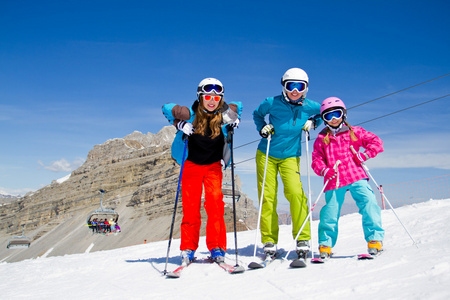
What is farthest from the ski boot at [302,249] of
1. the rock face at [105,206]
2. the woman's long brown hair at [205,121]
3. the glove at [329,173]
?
the rock face at [105,206]

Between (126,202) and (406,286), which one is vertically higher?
(126,202)

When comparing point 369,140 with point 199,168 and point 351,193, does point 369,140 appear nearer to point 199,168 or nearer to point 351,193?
point 351,193

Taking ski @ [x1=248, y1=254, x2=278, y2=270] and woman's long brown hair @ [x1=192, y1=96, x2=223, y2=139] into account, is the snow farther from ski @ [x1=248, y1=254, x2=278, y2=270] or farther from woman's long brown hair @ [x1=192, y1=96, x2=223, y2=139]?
woman's long brown hair @ [x1=192, y1=96, x2=223, y2=139]

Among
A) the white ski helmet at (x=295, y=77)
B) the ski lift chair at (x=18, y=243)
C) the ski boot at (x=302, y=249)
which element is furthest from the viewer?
the ski lift chair at (x=18, y=243)

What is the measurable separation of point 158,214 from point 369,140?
51119mm

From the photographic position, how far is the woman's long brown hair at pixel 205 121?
470 cm

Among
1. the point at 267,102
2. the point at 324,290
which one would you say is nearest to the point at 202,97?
the point at 267,102

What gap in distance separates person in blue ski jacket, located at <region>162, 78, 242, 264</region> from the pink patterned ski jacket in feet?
4.00

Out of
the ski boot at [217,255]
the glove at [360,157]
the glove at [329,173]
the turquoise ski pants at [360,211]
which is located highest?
the glove at [360,157]

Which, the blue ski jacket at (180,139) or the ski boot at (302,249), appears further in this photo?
the blue ski jacket at (180,139)

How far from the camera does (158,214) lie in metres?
52.8

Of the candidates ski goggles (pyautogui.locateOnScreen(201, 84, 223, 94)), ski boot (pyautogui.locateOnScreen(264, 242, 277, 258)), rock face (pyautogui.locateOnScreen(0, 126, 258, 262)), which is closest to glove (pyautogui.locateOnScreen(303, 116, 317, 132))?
ski goggles (pyautogui.locateOnScreen(201, 84, 223, 94))

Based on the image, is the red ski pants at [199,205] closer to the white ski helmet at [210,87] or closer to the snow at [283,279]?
the snow at [283,279]

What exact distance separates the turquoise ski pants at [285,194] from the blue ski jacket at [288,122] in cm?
13
